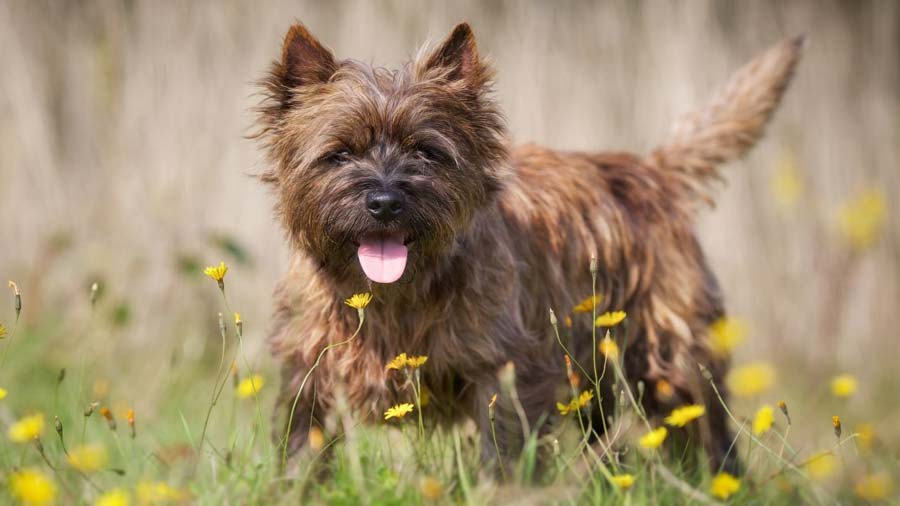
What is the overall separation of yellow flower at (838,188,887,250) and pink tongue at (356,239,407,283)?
560cm

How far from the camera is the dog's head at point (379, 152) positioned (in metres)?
3.76

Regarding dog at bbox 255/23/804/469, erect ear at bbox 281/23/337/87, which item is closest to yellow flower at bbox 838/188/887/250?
dog at bbox 255/23/804/469

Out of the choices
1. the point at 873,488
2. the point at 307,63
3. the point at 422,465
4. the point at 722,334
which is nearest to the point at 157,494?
the point at 422,465

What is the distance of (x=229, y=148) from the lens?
282 inches

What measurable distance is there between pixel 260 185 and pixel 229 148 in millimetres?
705

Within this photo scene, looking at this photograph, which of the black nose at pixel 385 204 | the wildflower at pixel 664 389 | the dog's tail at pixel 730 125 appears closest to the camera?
the black nose at pixel 385 204

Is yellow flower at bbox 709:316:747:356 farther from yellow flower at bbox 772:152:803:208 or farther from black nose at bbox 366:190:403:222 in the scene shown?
yellow flower at bbox 772:152:803:208

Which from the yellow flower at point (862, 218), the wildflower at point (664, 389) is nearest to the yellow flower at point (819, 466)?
the wildflower at point (664, 389)

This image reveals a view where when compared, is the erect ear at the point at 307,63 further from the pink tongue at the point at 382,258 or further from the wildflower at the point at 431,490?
the wildflower at the point at 431,490

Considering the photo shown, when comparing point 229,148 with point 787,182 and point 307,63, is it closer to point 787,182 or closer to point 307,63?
point 307,63

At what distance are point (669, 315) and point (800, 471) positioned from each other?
4.95ft

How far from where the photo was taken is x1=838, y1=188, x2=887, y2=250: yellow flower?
8.50 metres

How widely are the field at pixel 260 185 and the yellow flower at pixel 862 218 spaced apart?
2 cm

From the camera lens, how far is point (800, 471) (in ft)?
10.8
